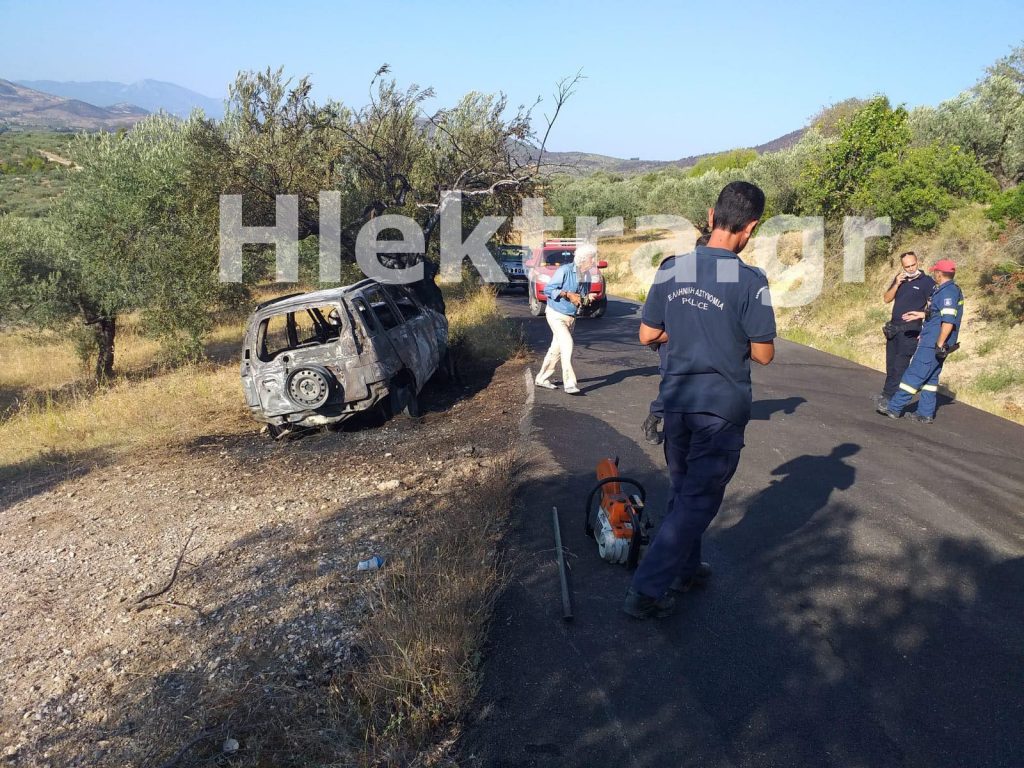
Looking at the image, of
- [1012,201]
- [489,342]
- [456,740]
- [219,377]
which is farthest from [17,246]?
[1012,201]

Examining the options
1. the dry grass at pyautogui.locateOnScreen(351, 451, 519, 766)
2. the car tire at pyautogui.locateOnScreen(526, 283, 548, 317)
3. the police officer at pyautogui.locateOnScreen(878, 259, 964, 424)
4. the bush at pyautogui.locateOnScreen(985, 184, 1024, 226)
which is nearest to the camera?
the dry grass at pyautogui.locateOnScreen(351, 451, 519, 766)

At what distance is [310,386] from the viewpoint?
764 cm

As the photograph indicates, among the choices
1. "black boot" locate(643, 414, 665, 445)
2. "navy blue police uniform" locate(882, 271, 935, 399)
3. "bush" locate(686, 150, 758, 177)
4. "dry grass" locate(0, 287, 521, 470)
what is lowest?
"dry grass" locate(0, 287, 521, 470)

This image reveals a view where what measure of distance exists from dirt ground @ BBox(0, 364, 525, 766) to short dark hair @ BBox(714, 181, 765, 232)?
303 cm

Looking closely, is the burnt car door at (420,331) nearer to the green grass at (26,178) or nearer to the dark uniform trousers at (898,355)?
the dark uniform trousers at (898,355)

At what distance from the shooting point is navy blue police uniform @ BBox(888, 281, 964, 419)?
23.7ft

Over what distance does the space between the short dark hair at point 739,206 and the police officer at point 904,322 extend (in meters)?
5.52

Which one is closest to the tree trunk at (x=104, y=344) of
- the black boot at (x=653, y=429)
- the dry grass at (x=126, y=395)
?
the dry grass at (x=126, y=395)

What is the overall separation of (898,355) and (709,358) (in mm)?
5874

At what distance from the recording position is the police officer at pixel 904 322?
7648 mm

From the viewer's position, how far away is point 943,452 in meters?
6.58

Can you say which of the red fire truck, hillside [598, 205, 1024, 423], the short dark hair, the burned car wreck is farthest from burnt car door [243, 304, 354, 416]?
the red fire truck

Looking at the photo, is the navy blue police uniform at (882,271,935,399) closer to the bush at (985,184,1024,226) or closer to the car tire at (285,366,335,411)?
the car tire at (285,366,335,411)

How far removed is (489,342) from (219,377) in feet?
16.9
